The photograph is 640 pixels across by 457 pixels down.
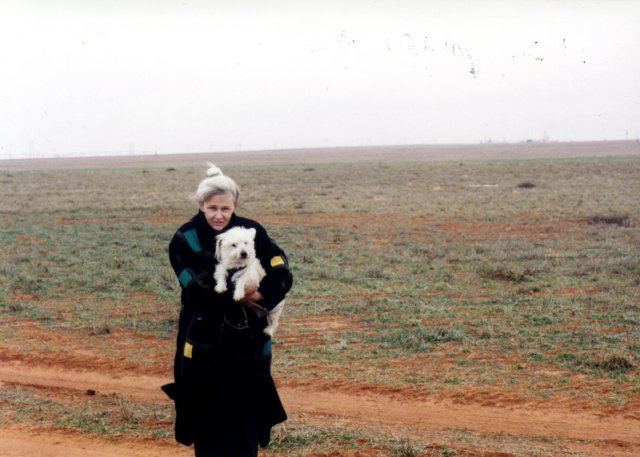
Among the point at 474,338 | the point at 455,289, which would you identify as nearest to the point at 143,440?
the point at 474,338

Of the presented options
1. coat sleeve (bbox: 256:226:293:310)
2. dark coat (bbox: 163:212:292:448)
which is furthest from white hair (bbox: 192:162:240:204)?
coat sleeve (bbox: 256:226:293:310)

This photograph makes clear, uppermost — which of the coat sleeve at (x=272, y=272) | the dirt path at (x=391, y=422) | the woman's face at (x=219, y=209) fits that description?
the woman's face at (x=219, y=209)

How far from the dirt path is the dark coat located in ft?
6.05

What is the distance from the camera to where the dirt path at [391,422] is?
18.3 feet

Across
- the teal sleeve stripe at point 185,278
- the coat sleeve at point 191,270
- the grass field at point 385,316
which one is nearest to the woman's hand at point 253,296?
the coat sleeve at point 191,270

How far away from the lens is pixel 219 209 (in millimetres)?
3783

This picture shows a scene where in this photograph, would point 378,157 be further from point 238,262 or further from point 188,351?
point 188,351

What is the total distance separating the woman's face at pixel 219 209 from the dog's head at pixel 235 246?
69 millimetres

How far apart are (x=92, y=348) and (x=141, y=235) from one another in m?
10.8

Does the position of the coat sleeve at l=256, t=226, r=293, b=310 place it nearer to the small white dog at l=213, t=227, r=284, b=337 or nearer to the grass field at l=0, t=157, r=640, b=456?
the small white dog at l=213, t=227, r=284, b=337

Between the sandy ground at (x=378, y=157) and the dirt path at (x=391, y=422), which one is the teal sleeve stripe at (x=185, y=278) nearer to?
the dirt path at (x=391, y=422)

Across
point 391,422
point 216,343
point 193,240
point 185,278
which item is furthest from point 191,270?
point 391,422

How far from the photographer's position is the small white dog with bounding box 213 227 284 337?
3785 millimetres

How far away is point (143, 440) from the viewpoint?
571 cm
